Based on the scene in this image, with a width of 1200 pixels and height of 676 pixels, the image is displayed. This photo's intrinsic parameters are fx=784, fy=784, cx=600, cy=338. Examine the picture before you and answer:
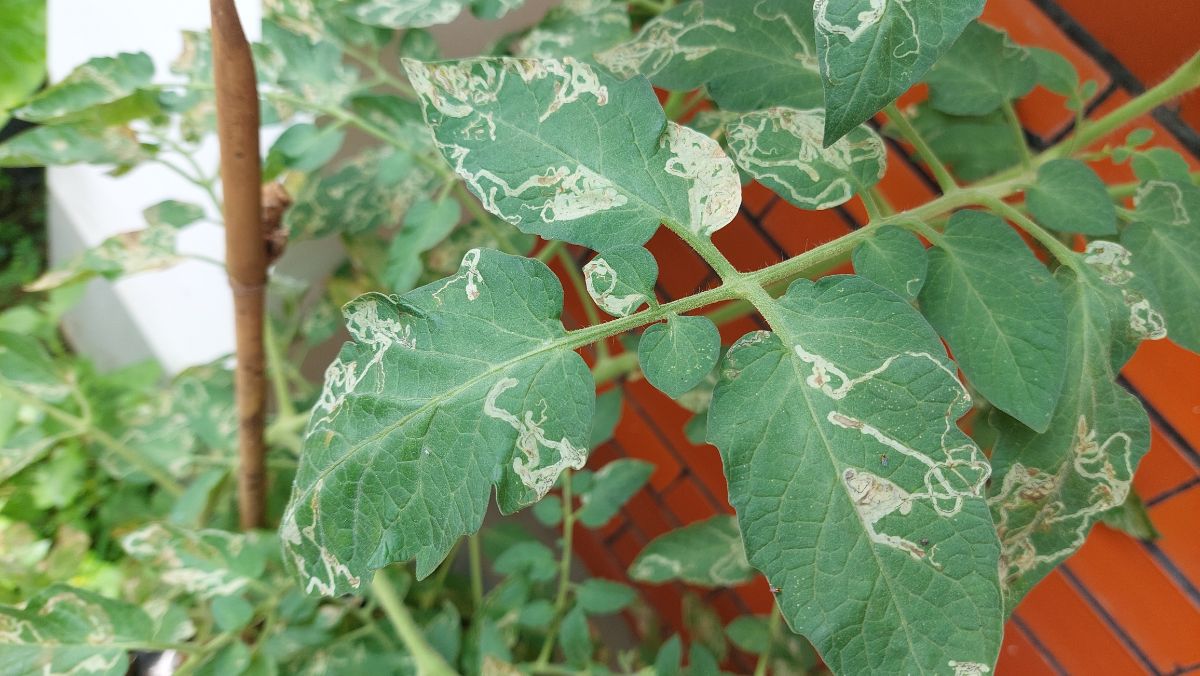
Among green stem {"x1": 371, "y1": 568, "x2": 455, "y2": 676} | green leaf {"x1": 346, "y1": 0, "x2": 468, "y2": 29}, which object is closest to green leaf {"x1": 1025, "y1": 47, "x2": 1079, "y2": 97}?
green leaf {"x1": 346, "y1": 0, "x2": 468, "y2": 29}

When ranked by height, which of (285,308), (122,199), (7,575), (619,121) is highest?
(619,121)

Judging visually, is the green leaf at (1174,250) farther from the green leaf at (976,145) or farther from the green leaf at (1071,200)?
the green leaf at (976,145)

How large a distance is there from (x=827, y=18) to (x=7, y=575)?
107 cm

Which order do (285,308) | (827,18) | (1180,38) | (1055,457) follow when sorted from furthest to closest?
(285,308), (1180,38), (1055,457), (827,18)

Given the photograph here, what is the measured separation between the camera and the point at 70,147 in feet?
2.34

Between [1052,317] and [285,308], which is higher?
[1052,317]

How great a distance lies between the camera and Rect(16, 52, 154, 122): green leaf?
0.70m

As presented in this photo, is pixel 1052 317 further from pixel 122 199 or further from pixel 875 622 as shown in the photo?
pixel 122 199

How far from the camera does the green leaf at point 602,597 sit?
0.88 meters

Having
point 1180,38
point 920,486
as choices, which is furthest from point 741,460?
point 1180,38

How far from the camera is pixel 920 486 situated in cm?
39

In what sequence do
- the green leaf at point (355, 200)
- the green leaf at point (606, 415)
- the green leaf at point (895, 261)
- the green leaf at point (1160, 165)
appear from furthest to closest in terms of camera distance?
A: the green leaf at point (606, 415) → the green leaf at point (355, 200) → the green leaf at point (1160, 165) → the green leaf at point (895, 261)

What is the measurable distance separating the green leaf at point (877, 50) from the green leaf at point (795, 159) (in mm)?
118

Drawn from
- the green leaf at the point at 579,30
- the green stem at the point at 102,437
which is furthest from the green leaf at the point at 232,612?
the green leaf at the point at 579,30
